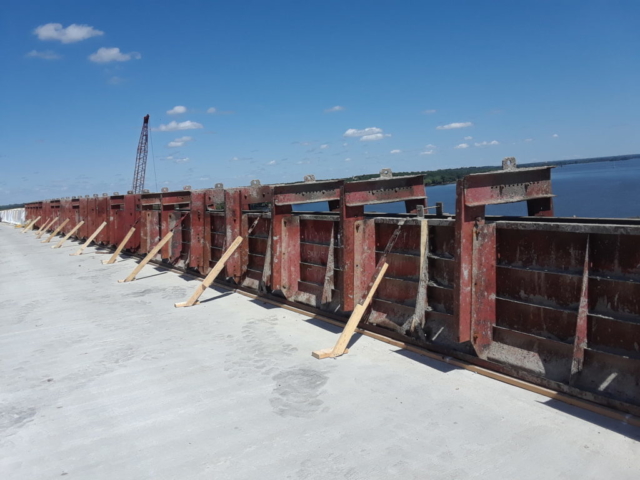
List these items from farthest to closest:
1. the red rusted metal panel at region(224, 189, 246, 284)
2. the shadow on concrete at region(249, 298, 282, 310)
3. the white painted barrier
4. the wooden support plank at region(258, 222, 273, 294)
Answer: the white painted barrier < the red rusted metal panel at region(224, 189, 246, 284) < the wooden support plank at region(258, 222, 273, 294) < the shadow on concrete at region(249, 298, 282, 310)

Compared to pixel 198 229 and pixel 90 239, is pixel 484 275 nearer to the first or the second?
pixel 198 229

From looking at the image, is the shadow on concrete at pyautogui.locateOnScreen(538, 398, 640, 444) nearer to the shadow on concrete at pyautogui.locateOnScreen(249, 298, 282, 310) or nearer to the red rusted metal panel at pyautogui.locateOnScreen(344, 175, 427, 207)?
the red rusted metal panel at pyautogui.locateOnScreen(344, 175, 427, 207)

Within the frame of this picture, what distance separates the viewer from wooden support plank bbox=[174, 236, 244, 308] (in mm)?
9281

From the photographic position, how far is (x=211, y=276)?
376 inches

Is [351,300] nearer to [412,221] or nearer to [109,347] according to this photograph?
[412,221]

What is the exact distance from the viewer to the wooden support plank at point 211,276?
365 inches

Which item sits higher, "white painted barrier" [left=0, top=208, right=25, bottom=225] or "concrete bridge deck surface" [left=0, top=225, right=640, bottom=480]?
"concrete bridge deck surface" [left=0, top=225, right=640, bottom=480]

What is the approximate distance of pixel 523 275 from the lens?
17.0 feet

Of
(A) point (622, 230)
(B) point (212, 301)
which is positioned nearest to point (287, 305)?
(B) point (212, 301)

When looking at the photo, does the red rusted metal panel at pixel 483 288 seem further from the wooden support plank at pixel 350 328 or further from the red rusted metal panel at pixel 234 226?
the red rusted metal panel at pixel 234 226

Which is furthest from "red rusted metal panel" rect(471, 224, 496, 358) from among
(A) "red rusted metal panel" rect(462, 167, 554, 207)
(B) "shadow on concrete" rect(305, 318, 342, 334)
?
(B) "shadow on concrete" rect(305, 318, 342, 334)

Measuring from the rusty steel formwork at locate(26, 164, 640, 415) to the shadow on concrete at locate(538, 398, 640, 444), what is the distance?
13 cm

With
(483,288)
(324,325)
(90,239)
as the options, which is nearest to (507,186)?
(483,288)

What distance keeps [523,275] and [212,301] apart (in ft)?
20.0
